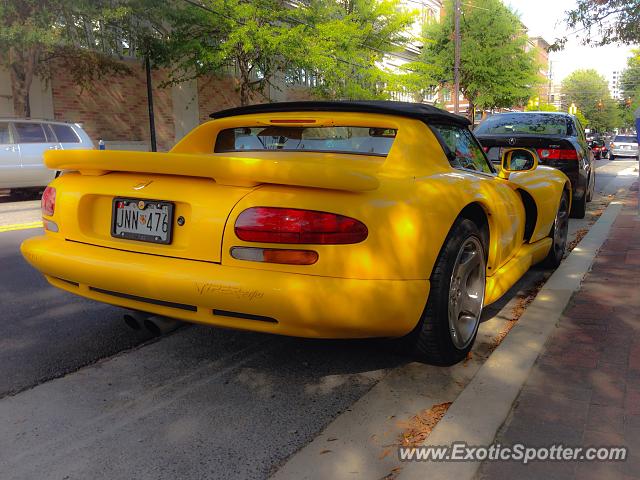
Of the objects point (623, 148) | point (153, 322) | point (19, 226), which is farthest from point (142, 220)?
point (623, 148)


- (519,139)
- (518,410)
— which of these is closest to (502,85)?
(519,139)

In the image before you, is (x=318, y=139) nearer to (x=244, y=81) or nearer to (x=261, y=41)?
(x=261, y=41)

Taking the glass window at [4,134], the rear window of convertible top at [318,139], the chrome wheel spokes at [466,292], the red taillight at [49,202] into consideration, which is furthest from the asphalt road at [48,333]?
the glass window at [4,134]

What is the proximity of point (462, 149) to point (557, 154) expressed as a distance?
5259 millimetres

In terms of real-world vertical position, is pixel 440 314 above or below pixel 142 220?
below

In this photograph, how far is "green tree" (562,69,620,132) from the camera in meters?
90.5

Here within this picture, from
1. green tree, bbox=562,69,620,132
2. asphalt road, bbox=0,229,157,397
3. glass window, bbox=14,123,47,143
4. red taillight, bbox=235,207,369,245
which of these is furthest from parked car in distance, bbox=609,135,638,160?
green tree, bbox=562,69,620,132

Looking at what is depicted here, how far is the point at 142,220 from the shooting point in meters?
2.97

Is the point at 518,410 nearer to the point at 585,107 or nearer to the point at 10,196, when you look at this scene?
the point at 10,196

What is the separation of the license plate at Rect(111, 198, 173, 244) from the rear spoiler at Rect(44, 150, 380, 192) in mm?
171

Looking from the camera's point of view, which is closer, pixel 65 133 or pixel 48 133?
pixel 48 133

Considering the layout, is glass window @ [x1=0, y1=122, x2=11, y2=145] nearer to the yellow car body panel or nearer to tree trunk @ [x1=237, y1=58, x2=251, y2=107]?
tree trunk @ [x1=237, y1=58, x2=251, y2=107]

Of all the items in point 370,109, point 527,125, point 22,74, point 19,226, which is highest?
point 22,74

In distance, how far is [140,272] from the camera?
9.32 ft
